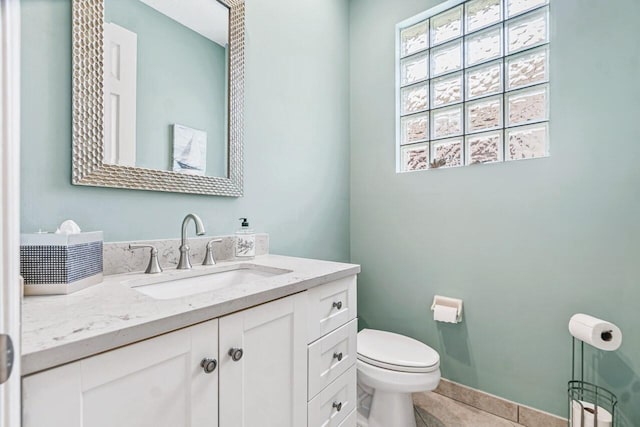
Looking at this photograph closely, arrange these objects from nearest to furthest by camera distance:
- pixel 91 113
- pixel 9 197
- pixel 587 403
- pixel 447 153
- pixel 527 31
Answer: pixel 9 197 → pixel 91 113 → pixel 587 403 → pixel 527 31 → pixel 447 153

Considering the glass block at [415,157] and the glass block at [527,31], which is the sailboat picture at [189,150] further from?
Answer: the glass block at [527,31]

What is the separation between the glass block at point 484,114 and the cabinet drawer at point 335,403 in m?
1.46

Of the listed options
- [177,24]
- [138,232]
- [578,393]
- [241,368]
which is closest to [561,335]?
[578,393]

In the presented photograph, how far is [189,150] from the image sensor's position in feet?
4.17

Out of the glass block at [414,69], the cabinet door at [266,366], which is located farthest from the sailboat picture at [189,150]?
the glass block at [414,69]

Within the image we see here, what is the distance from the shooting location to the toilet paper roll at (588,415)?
122 cm

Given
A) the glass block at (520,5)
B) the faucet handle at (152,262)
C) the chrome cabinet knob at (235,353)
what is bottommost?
the chrome cabinet knob at (235,353)

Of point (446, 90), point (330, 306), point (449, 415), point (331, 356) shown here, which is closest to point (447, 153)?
point (446, 90)

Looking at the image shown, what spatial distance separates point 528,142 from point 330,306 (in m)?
1.36

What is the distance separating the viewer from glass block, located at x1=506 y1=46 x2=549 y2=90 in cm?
154

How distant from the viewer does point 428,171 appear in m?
1.85

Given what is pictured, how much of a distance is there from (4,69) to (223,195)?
1061 mm

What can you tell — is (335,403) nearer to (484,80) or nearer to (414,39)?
(484,80)

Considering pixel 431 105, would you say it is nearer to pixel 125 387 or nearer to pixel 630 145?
pixel 630 145
